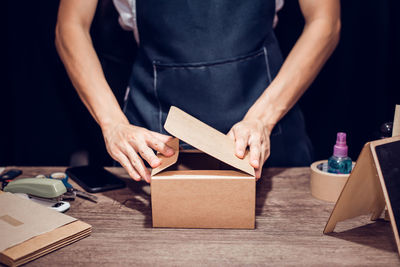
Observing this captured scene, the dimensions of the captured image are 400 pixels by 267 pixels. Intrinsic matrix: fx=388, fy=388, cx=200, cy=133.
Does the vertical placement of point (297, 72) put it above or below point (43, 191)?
above

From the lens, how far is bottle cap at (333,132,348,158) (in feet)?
3.27

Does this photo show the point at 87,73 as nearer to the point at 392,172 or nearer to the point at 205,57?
the point at 205,57

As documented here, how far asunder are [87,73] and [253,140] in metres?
0.63

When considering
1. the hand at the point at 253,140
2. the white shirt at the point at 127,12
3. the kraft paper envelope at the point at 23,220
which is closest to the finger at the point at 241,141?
the hand at the point at 253,140

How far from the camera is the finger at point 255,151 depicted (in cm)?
94

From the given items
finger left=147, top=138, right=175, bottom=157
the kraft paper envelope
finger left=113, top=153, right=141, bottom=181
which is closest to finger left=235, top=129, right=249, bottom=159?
finger left=147, top=138, right=175, bottom=157

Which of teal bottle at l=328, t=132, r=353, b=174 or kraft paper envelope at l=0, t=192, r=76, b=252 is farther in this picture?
teal bottle at l=328, t=132, r=353, b=174

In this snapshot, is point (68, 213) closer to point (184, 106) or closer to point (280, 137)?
point (184, 106)

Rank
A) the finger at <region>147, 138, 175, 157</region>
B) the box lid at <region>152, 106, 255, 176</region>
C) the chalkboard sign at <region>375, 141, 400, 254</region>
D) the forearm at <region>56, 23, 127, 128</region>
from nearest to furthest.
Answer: the chalkboard sign at <region>375, 141, 400, 254</region>, the box lid at <region>152, 106, 255, 176</region>, the finger at <region>147, 138, 175, 157</region>, the forearm at <region>56, 23, 127, 128</region>

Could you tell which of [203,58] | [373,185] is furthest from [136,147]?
[373,185]

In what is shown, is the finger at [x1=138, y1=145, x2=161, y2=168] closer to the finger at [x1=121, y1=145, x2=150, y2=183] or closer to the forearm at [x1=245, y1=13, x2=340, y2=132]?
the finger at [x1=121, y1=145, x2=150, y2=183]

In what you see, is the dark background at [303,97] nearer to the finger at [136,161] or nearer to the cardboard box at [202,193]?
the finger at [136,161]

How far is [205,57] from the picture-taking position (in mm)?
1345

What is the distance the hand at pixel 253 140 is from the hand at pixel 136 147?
17cm
